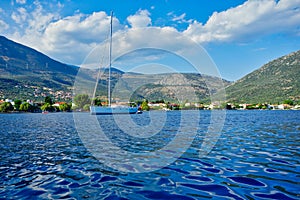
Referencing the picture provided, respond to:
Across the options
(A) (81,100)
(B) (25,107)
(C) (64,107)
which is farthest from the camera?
(A) (81,100)

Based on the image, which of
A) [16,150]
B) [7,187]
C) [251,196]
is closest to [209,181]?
[251,196]

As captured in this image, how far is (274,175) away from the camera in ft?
33.5

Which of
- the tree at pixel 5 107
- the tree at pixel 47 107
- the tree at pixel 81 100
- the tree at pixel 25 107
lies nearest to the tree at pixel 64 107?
the tree at pixel 47 107

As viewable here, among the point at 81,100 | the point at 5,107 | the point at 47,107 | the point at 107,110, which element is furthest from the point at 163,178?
the point at 81,100

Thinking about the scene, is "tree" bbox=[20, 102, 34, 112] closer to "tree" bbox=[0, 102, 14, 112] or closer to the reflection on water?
"tree" bbox=[0, 102, 14, 112]

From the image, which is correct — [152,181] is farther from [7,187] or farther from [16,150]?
[16,150]

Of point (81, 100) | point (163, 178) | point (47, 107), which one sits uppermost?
point (81, 100)

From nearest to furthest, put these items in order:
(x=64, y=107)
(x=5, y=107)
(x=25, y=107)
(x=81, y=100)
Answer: (x=5, y=107) < (x=25, y=107) < (x=64, y=107) < (x=81, y=100)

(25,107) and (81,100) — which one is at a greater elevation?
(81,100)

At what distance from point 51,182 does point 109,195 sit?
297 cm

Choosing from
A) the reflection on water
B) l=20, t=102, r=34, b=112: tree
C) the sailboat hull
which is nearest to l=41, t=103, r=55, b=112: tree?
l=20, t=102, r=34, b=112: tree

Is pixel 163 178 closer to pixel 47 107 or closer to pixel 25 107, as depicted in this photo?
pixel 47 107

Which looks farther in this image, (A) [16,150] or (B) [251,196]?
(A) [16,150]

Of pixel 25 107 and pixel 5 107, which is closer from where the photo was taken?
pixel 5 107
